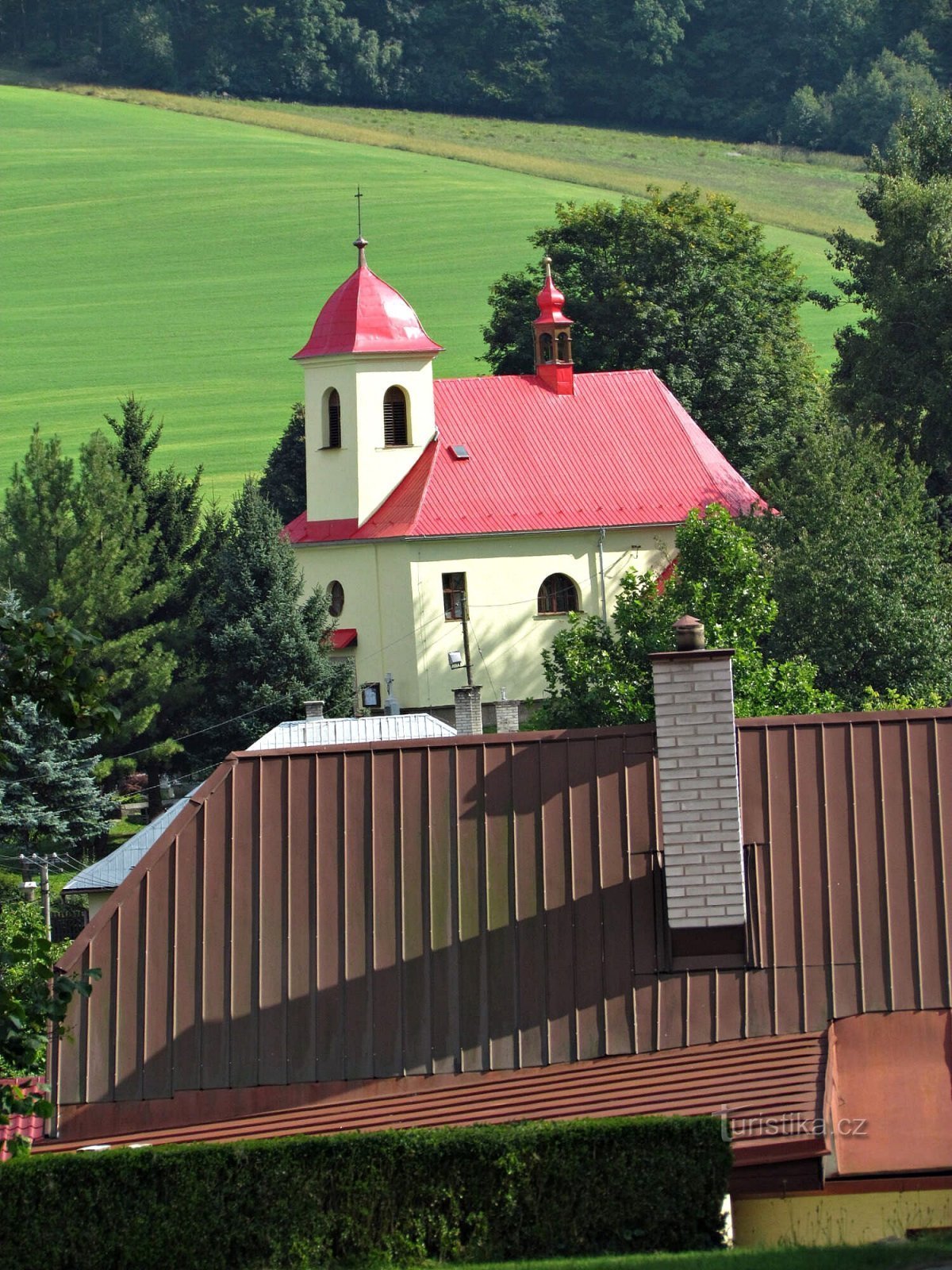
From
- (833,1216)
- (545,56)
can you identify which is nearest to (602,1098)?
(833,1216)

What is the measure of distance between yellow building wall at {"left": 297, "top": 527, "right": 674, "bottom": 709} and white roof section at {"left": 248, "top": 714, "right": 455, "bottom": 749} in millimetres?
11272

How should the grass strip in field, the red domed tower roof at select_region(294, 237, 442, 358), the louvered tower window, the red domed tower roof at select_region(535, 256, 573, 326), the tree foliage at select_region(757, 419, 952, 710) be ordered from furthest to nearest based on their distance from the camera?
the grass strip in field, the red domed tower roof at select_region(535, 256, 573, 326), the louvered tower window, the red domed tower roof at select_region(294, 237, 442, 358), the tree foliage at select_region(757, 419, 952, 710)

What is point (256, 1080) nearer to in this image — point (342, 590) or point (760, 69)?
point (342, 590)

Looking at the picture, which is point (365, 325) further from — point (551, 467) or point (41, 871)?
point (41, 871)

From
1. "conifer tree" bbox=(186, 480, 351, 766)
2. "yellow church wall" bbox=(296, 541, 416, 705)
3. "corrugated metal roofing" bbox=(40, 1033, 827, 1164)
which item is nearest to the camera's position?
"corrugated metal roofing" bbox=(40, 1033, 827, 1164)

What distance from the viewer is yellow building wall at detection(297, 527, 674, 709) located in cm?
5803

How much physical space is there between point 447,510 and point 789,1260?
44.4 metres

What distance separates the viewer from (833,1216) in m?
16.9

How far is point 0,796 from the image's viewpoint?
4806cm

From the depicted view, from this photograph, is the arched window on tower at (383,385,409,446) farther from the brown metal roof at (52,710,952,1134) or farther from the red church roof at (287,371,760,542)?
the brown metal roof at (52,710,952,1134)

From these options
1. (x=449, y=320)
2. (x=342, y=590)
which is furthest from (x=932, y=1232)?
(x=449, y=320)

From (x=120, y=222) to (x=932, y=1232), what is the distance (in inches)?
3746

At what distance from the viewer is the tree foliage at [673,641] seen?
144 feet

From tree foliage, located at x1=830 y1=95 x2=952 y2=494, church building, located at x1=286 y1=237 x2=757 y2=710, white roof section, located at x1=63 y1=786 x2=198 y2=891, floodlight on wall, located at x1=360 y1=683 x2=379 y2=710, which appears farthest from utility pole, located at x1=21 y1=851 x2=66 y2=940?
tree foliage, located at x1=830 y1=95 x2=952 y2=494
